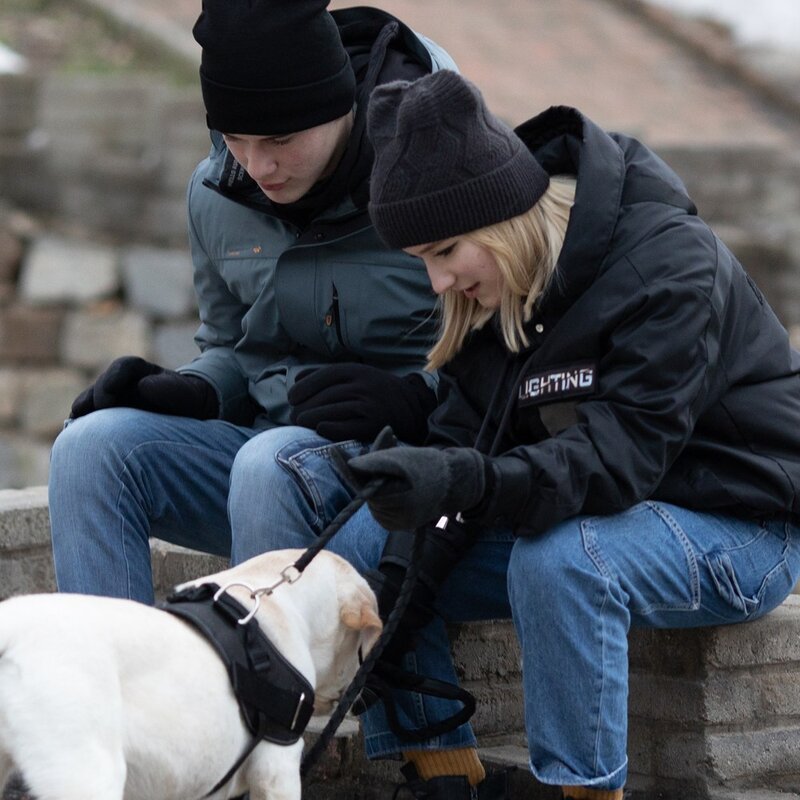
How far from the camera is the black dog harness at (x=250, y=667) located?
2.54m

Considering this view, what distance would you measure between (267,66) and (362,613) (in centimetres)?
124

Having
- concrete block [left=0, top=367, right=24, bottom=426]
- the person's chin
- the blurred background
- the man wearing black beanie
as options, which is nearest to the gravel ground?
the blurred background

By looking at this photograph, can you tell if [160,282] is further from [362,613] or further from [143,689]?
[143,689]

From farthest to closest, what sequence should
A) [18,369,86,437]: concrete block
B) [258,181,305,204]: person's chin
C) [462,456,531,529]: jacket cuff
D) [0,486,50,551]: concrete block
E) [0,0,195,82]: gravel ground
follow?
[0,0,195,82]: gravel ground
[18,369,86,437]: concrete block
[0,486,50,551]: concrete block
[258,181,305,204]: person's chin
[462,456,531,529]: jacket cuff

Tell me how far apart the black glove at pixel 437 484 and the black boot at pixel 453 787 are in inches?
26.7

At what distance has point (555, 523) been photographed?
2736 mm

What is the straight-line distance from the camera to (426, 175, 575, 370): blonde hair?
9.36 feet

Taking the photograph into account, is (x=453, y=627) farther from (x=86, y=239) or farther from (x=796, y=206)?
(x=796, y=206)

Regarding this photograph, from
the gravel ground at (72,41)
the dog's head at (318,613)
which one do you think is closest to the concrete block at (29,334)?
the gravel ground at (72,41)

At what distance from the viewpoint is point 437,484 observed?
8.47ft

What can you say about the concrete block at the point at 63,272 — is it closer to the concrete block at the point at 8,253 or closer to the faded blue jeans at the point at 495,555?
the concrete block at the point at 8,253

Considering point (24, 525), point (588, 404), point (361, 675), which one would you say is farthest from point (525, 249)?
point (24, 525)

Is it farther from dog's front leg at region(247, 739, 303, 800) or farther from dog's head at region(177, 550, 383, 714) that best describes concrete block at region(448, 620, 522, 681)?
dog's front leg at region(247, 739, 303, 800)

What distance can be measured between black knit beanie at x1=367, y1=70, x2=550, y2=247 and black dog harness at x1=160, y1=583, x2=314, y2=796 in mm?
784
